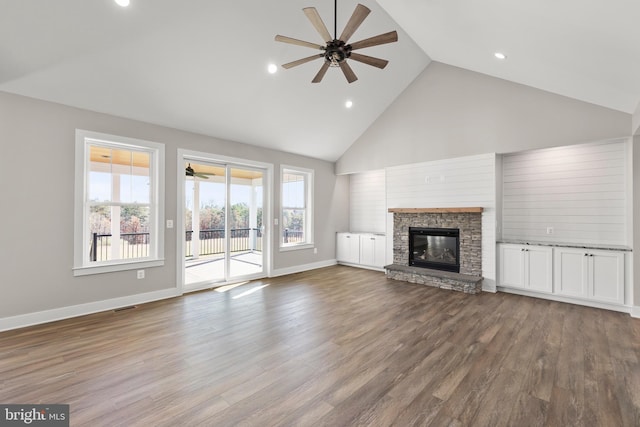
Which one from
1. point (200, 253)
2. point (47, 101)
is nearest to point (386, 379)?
point (200, 253)

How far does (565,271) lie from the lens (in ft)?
14.2

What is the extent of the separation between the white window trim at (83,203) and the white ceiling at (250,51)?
40 centimetres

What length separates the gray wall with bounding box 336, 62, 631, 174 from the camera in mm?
4223

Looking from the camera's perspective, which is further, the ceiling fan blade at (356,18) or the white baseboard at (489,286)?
the white baseboard at (489,286)

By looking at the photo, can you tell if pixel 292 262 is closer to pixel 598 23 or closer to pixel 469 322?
pixel 469 322

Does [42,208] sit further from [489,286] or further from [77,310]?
[489,286]

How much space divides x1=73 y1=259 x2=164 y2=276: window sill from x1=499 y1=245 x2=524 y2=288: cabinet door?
583 cm

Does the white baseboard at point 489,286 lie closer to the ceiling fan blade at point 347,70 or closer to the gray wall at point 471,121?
the gray wall at point 471,121

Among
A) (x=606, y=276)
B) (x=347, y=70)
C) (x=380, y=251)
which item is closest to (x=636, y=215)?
(x=606, y=276)

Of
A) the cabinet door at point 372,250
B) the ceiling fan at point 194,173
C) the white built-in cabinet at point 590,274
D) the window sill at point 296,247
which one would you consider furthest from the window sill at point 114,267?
the white built-in cabinet at point 590,274

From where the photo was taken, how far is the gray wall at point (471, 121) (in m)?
4.22

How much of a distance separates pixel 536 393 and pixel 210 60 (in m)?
4.99

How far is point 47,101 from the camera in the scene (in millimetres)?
3590

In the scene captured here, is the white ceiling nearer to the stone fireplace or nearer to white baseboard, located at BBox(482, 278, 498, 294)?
the stone fireplace
